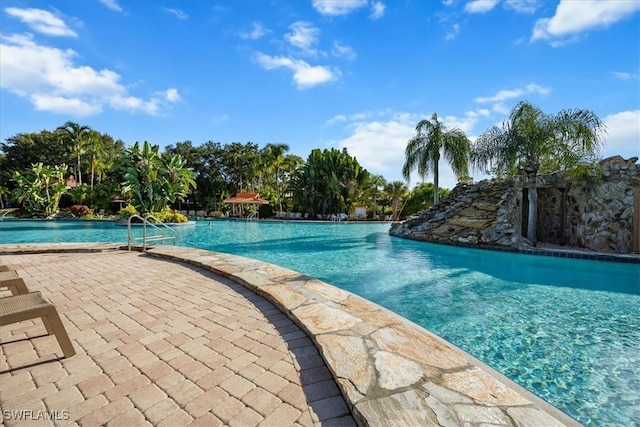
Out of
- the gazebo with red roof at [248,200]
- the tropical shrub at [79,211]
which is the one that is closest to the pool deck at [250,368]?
the gazebo with red roof at [248,200]

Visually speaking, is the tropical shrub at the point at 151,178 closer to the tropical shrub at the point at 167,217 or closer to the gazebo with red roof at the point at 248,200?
the tropical shrub at the point at 167,217

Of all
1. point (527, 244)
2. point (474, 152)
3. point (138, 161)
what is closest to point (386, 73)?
point (474, 152)

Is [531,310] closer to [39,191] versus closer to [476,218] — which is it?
[476,218]

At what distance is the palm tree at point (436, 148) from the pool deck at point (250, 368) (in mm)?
15434

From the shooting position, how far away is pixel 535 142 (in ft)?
36.9

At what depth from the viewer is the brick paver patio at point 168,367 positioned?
1.76 m

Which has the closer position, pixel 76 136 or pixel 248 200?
pixel 248 200

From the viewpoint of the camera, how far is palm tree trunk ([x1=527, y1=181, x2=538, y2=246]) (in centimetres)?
1172

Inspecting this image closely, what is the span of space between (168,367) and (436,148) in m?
17.6

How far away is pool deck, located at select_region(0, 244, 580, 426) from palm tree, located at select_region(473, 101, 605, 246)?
11057mm

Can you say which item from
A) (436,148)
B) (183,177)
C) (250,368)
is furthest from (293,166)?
(250,368)

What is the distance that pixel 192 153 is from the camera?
39469 millimetres

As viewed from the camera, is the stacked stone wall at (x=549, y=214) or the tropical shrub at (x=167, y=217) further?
the tropical shrub at (x=167, y=217)

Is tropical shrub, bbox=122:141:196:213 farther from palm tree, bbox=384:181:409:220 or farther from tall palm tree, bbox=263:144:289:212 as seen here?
palm tree, bbox=384:181:409:220
